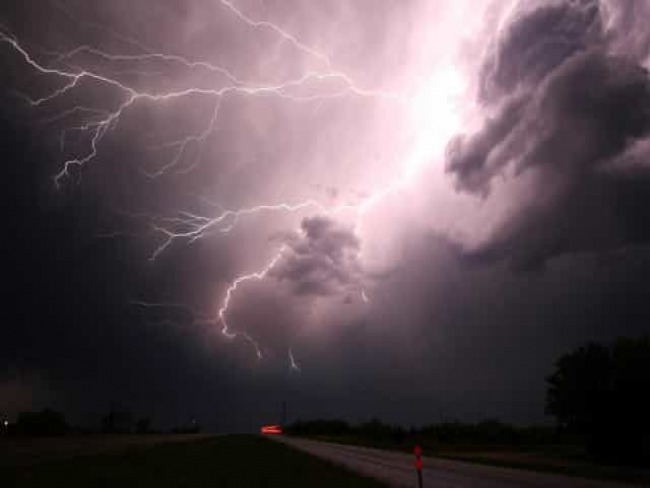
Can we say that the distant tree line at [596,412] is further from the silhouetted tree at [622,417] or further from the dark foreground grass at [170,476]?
the dark foreground grass at [170,476]

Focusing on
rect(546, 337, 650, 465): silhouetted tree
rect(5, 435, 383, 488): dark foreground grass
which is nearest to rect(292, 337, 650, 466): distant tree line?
rect(546, 337, 650, 465): silhouetted tree

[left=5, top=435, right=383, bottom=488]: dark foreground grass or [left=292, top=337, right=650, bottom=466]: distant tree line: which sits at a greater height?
[left=292, top=337, right=650, bottom=466]: distant tree line

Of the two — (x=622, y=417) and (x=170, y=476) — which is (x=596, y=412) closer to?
(x=622, y=417)

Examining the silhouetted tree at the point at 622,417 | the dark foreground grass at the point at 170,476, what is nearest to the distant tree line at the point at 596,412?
the silhouetted tree at the point at 622,417

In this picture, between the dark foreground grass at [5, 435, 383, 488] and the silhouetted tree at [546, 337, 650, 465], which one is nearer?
the dark foreground grass at [5, 435, 383, 488]

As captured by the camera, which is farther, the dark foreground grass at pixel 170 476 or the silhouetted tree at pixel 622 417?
the silhouetted tree at pixel 622 417

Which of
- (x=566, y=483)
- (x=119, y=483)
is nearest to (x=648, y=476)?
(x=566, y=483)

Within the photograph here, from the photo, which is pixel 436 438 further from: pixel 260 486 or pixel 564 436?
pixel 260 486

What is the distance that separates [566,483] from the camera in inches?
755

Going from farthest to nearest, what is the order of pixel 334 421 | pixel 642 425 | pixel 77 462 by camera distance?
pixel 334 421 → pixel 642 425 → pixel 77 462

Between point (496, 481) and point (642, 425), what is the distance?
1504cm

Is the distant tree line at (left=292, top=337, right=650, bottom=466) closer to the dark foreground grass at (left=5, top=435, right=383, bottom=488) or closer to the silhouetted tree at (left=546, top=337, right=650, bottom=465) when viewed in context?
the silhouetted tree at (left=546, top=337, right=650, bottom=465)

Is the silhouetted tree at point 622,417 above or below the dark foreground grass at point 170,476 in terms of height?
above

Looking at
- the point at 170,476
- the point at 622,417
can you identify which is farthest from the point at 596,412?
the point at 170,476
